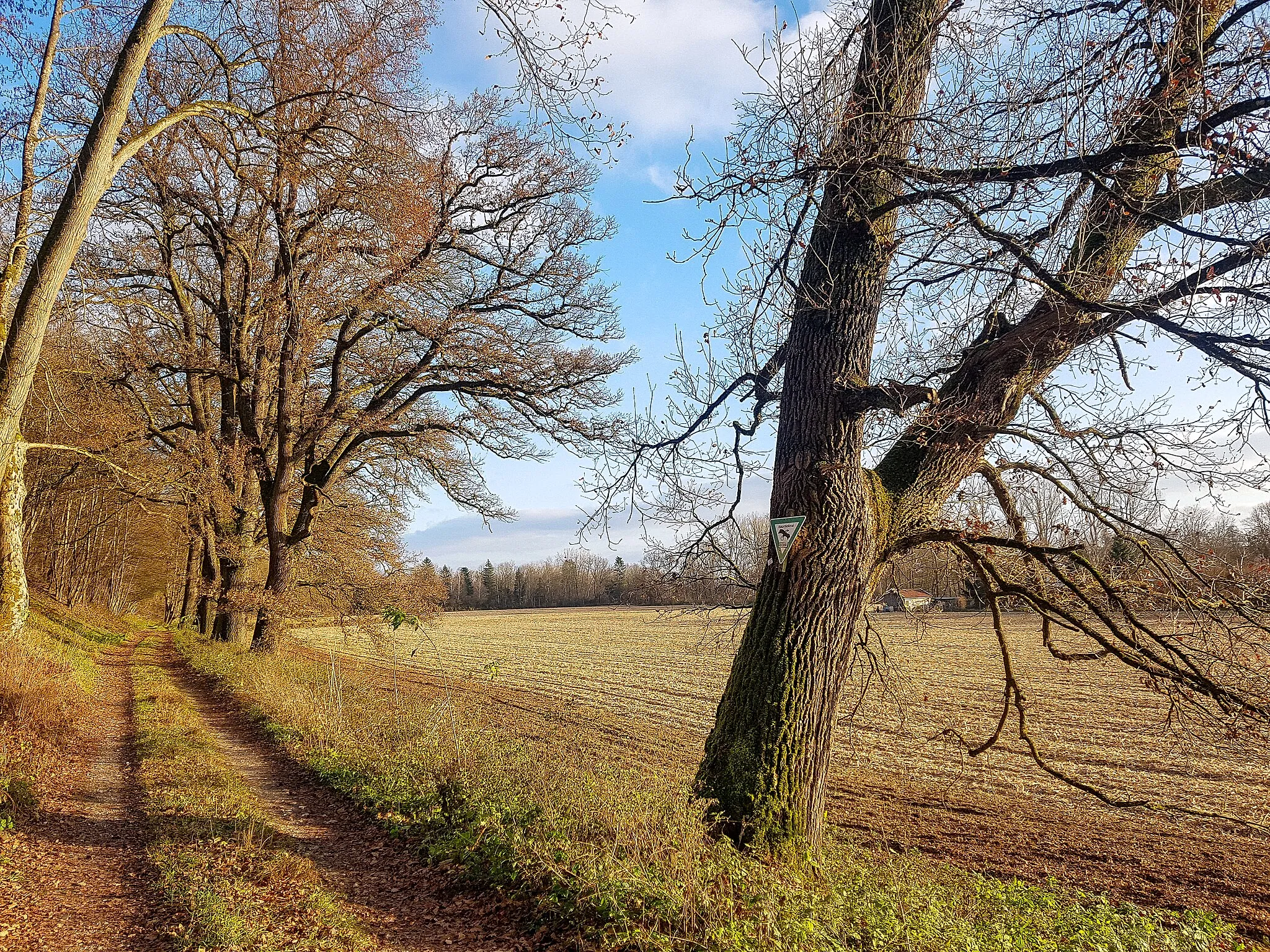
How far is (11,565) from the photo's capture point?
12094 millimetres

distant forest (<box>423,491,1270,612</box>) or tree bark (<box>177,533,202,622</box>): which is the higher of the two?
distant forest (<box>423,491,1270,612</box>)

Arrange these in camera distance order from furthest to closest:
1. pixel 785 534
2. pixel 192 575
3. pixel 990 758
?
pixel 192 575 → pixel 990 758 → pixel 785 534

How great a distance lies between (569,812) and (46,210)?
31.3ft

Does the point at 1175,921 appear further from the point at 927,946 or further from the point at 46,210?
the point at 46,210

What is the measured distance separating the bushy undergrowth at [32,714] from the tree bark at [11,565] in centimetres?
37

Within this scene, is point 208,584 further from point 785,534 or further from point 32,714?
point 785,534

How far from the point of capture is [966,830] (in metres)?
9.86

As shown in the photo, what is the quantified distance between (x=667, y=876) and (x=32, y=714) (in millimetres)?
9273

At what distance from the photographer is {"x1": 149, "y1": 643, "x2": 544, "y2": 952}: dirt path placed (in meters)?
5.03

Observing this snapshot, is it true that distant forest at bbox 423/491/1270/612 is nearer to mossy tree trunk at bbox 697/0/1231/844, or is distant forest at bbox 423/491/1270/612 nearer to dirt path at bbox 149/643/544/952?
mossy tree trunk at bbox 697/0/1231/844

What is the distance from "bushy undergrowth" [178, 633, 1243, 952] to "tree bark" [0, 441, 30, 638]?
6.99 m

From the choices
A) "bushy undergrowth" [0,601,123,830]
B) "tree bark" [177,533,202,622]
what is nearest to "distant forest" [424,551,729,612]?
"tree bark" [177,533,202,622]

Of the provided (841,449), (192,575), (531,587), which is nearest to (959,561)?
(841,449)

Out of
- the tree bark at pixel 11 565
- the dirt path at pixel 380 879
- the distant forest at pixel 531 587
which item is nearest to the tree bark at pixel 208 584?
the tree bark at pixel 11 565
